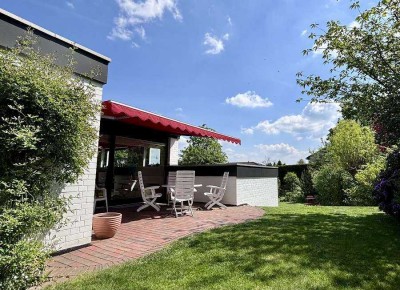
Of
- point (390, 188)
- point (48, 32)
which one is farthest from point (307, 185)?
point (48, 32)

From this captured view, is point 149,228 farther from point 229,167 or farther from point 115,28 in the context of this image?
point 115,28

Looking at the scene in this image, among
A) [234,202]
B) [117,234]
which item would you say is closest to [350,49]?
[234,202]

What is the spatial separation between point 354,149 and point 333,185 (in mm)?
2887

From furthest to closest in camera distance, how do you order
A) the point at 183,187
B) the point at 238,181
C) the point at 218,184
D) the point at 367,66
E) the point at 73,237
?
the point at 218,184 < the point at 238,181 < the point at 183,187 < the point at 367,66 < the point at 73,237

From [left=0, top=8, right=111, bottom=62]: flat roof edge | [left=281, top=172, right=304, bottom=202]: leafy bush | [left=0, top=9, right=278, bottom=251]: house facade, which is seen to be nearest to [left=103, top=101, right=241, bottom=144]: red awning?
[left=0, top=9, right=278, bottom=251]: house facade

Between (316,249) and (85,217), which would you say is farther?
(85,217)

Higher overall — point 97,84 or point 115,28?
point 115,28

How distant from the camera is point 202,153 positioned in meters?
23.4

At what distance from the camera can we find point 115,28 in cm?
1026

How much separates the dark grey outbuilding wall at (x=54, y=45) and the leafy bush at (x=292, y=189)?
18245mm

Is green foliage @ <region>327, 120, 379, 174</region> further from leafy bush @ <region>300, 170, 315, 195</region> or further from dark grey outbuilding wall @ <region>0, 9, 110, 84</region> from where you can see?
dark grey outbuilding wall @ <region>0, 9, 110, 84</region>

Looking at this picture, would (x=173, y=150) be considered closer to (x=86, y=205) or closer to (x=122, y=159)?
(x=122, y=159)

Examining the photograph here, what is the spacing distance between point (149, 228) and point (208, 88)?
38.5 feet

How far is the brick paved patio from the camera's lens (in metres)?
4.42
